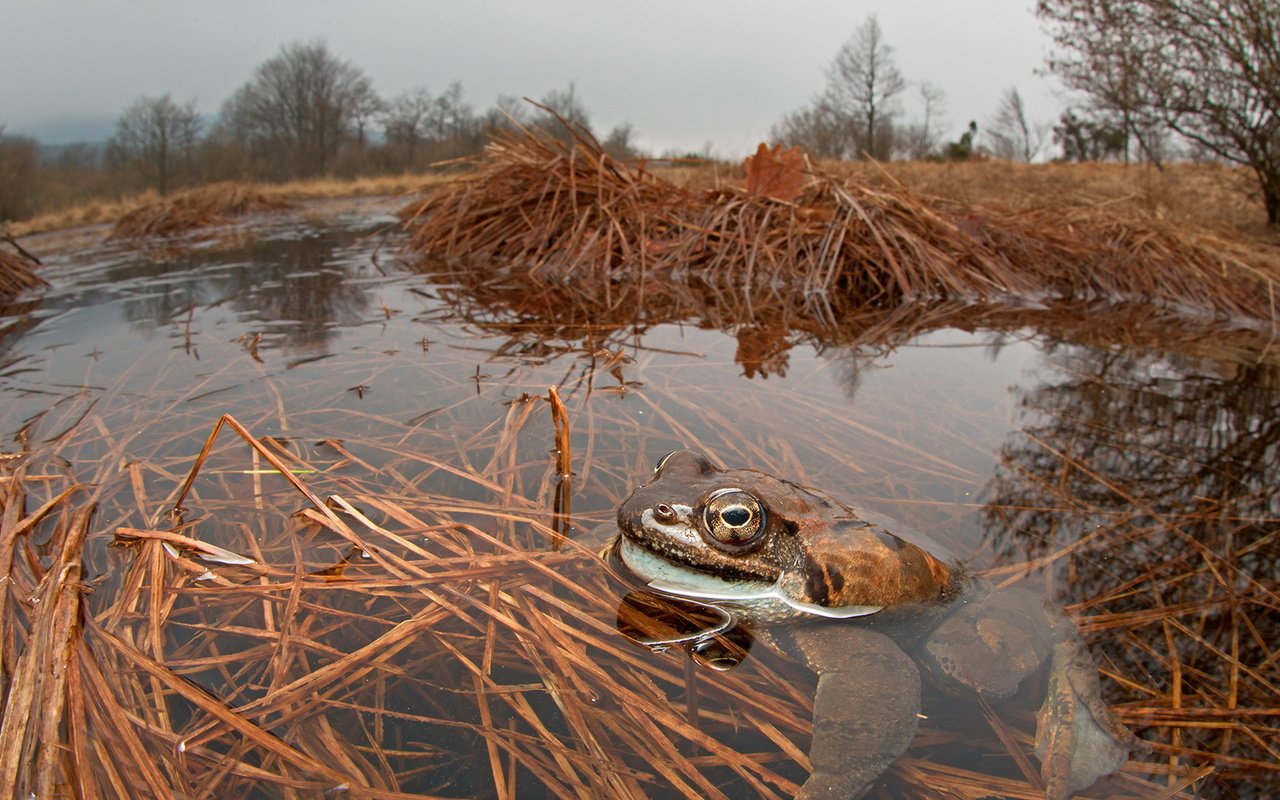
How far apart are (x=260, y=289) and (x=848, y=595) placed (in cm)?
559

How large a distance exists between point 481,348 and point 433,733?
2579mm

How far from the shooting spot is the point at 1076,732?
4.16 ft

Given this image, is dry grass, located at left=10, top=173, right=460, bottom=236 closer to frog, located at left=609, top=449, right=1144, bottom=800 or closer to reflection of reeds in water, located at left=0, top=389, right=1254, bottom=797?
reflection of reeds in water, located at left=0, top=389, right=1254, bottom=797

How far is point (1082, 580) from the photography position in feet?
5.87

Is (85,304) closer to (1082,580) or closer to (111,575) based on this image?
(111,575)

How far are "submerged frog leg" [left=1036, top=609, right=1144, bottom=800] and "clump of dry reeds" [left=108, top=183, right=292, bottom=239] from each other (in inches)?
528

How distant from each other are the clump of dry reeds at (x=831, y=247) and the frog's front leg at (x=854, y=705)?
3918 millimetres

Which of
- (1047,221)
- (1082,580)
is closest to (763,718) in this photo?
(1082,580)

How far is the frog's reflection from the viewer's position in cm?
150

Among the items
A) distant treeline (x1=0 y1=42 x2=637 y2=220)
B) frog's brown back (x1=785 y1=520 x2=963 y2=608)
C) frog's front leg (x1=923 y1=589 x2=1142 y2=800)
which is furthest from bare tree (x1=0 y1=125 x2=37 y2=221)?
frog's front leg (x1=923 y1=589 x2=1142 y2=800)

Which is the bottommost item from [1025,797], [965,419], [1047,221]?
[1025,797]

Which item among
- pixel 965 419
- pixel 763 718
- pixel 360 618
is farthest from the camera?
pixel 965 419

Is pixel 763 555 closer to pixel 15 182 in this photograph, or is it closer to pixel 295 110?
pixel 15 182

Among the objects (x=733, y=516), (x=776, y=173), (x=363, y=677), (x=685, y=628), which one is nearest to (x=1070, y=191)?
(x=776, y=173)
